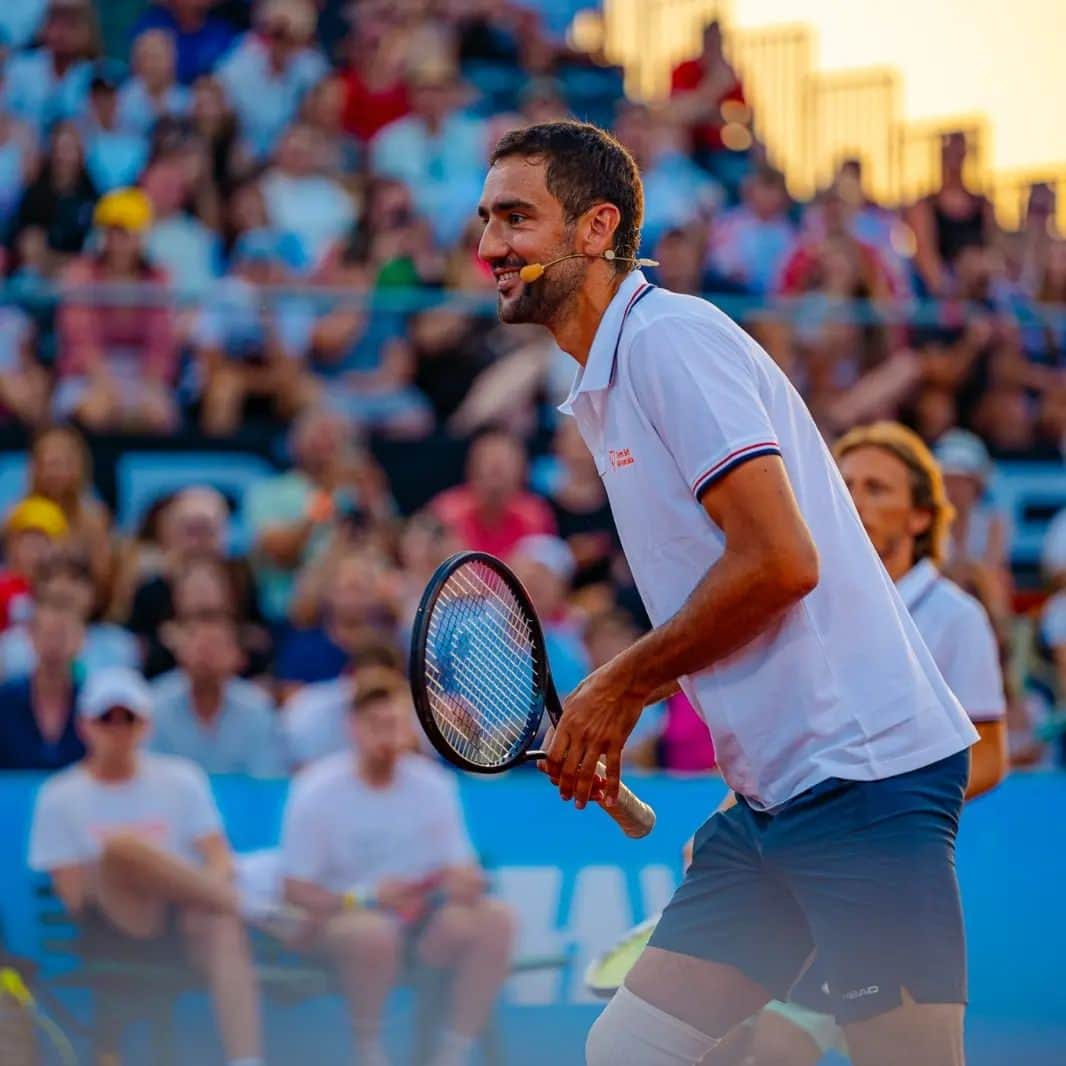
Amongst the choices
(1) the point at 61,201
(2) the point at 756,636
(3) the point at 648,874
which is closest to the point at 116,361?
(1) the point at 61,201

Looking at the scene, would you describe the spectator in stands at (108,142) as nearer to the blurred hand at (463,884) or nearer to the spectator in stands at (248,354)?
the spectator in stands at (248,354)

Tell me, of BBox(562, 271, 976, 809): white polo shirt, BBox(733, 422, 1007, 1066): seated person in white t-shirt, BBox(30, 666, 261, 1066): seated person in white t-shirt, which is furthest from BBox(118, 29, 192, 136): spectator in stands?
BBox(562, 271, 976, 809): white polo shirt

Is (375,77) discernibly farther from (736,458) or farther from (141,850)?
(736,458)

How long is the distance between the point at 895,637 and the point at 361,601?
189 inches

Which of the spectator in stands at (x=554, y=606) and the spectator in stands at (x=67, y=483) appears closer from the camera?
the spectator in stands at (x=554, y=606)

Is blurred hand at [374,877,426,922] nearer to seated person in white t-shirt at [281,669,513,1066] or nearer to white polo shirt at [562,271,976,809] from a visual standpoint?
seated person in white t-shirt at [281,669,513,1066]

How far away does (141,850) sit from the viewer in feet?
21.8

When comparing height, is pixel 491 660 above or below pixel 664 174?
below

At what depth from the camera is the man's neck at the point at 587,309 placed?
3.62 meters

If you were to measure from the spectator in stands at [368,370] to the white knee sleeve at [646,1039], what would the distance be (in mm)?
6190

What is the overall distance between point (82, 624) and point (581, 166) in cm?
464

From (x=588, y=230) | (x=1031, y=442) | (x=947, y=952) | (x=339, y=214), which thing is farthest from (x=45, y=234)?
(x=947, y=952)

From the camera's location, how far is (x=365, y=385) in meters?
9.80

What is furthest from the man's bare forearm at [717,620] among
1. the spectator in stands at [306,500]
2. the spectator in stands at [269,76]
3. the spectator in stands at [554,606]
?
the spectator in stands at [269,76]
